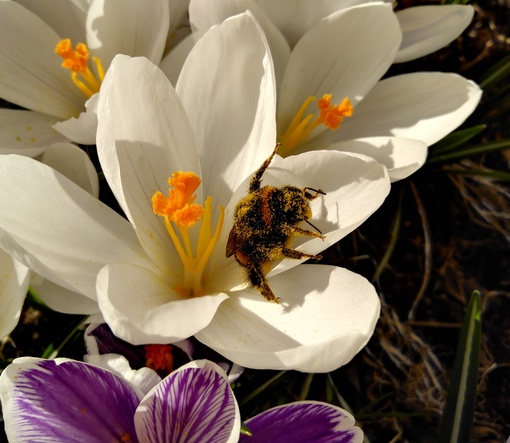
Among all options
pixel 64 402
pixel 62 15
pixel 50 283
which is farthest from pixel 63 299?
pixel 62 15

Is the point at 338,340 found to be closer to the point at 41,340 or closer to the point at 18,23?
the point at 41,340

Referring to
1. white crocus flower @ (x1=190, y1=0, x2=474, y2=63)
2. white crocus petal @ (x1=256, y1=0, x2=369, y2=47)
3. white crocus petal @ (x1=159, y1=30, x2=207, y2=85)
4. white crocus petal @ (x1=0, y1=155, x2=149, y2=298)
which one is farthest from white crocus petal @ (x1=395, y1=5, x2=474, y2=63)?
white crocus petal @ (x1=0, y1=155, x2=149, y2=298)

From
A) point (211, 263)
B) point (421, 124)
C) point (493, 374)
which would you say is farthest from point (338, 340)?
point (493, 374)

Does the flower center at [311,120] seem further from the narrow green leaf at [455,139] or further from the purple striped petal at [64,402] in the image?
the purple striped petal at [64,402]

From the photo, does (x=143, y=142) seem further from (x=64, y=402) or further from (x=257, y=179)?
(x=64, y=402)

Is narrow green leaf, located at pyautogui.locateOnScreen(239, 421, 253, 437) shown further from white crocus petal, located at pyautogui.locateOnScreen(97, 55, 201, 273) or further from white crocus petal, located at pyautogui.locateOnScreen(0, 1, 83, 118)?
white crocus petal, located at pyautogui.locateOnScreen(0, 1, 83, 118)

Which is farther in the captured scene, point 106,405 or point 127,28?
point 127,28
